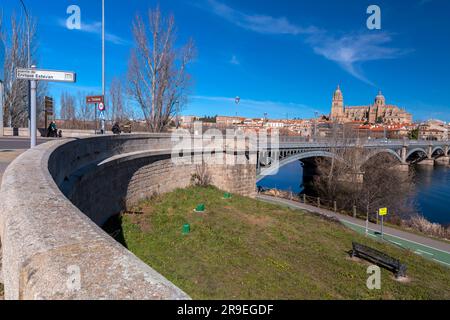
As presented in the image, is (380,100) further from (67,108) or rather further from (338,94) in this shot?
(67,108)

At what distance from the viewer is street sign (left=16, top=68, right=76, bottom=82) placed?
6.30 meters

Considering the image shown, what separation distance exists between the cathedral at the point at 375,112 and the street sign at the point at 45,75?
154 meters

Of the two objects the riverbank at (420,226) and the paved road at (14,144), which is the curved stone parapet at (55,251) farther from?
the riverbank at (420,226)

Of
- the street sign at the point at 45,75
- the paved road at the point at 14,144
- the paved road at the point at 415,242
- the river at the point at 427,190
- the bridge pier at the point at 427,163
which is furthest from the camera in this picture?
the bridge pier at the point at 427,163

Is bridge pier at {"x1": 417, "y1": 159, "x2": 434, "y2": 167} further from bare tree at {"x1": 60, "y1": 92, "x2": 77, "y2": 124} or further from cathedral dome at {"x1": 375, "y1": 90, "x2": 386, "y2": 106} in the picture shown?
cathedral dome at {"x1": 375, "y1": 90, "x2": 386, "y2": 106}

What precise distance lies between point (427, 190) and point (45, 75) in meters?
46.0

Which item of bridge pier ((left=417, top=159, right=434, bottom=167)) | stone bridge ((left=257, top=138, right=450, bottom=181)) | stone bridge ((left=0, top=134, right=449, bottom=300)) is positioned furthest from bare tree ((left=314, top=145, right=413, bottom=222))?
bridge pier ((left=417, top=159, right=434, bottom=167))

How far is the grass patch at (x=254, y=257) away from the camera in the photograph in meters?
7.93

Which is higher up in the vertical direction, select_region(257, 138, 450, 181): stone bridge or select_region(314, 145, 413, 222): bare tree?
select_region(257, 138, 450, 181): stone bridge

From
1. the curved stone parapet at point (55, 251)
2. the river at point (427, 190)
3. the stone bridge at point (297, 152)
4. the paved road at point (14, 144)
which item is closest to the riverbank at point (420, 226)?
the stone bridge at point (297, 152)

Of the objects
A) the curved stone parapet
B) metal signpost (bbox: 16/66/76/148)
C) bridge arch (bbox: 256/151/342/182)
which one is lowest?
bridge arch (bbox: 256/151/342/182)

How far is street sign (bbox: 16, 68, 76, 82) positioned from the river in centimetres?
3032

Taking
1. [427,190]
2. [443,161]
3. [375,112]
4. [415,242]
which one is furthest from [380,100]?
[415,242]

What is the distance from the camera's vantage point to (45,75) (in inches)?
252
